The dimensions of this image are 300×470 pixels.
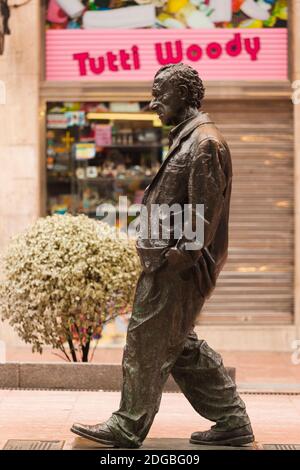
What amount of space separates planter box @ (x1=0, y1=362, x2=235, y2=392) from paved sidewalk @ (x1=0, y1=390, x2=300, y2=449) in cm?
12

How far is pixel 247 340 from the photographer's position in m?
12.2

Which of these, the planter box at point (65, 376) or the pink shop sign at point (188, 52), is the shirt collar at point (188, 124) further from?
the pink shop sign at point (188, 52)

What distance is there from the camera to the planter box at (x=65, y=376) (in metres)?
8.90

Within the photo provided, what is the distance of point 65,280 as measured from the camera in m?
8.89

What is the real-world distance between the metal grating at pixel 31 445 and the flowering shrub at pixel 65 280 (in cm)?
239

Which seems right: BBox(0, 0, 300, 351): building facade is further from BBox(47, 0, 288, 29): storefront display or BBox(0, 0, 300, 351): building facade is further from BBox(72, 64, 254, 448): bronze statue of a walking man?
BBox(72, 64, 254, 448): bronze statue of a walking man

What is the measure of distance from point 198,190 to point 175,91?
73 centimetres

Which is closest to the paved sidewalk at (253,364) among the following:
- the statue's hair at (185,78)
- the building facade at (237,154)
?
the building facade at (237,154)

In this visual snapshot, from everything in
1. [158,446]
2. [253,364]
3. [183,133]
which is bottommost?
[253,364]

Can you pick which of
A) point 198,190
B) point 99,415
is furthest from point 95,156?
point 198,190

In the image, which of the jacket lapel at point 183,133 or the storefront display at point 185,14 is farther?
the storefront display at point 185,14

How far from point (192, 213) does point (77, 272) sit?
3.27 metres

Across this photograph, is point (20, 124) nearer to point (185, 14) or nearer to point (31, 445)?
point (185, 14)

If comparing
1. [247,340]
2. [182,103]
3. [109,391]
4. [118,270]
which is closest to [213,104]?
[247,340]
